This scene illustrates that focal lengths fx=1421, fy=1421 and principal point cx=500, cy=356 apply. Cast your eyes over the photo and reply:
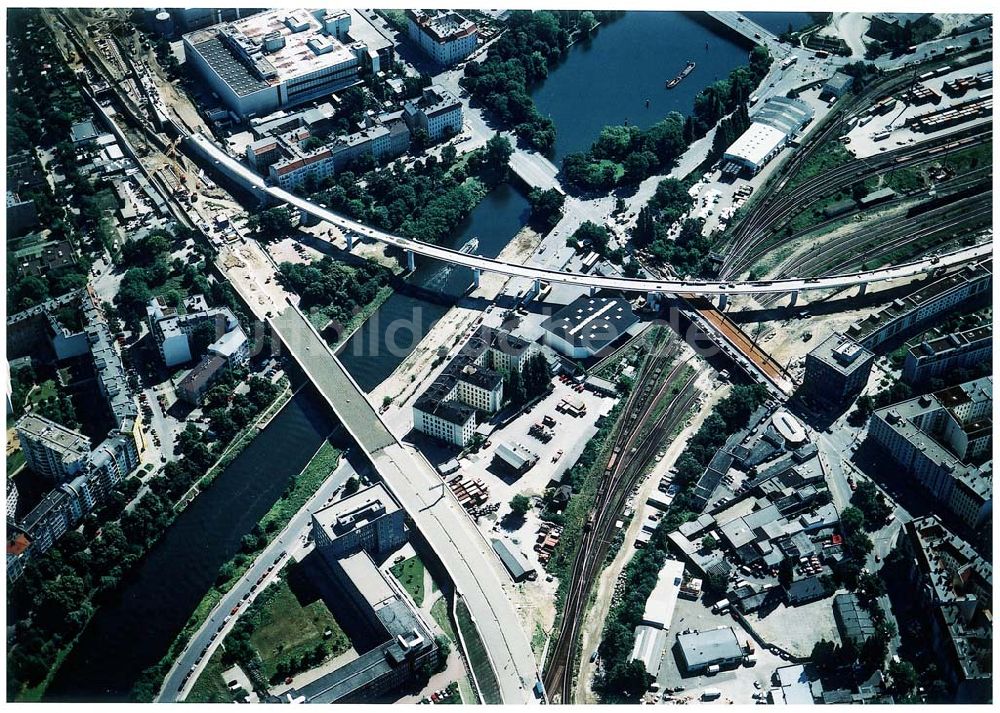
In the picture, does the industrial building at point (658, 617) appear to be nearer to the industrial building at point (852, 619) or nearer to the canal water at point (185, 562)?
the industrial building at point (852, 619)

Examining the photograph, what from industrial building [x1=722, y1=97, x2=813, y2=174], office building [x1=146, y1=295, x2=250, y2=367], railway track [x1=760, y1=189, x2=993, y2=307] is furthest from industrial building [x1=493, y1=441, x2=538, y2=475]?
industrial building [x1=722, y1=97, x2=813, y2=174]

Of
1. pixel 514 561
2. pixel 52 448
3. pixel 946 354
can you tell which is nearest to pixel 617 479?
pixel 514 561

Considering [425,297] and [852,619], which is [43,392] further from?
[852,619]

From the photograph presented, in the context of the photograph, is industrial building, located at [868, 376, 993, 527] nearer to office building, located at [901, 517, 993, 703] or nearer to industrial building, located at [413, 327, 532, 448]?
office building, located at [901, 517, 993, 703]

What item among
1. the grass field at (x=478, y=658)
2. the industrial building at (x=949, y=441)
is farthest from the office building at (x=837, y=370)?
the grass field at (x=478, y=658)

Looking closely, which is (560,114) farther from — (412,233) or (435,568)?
(435,568)

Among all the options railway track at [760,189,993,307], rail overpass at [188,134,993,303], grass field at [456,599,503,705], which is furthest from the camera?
railway track at [760,189,993,307]
